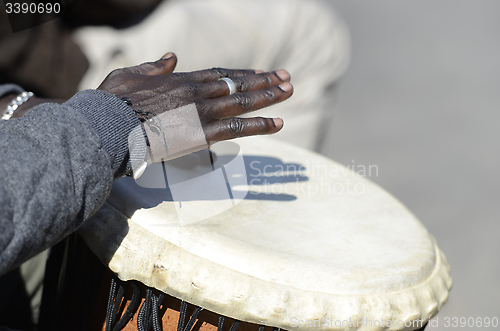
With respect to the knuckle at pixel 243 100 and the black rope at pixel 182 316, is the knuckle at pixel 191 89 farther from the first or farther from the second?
the black rope at pixel 182 316

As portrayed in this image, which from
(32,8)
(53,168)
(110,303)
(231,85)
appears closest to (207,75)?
(231,85)

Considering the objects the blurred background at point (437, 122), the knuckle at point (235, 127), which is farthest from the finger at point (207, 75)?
the blurred background at point (437, 122)

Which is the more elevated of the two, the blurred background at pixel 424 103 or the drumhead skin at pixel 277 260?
the drumhead skin at pixel 277 260

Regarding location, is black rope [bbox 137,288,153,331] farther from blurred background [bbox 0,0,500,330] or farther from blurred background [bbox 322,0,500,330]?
blurred background [bbox 322,0,500,330]

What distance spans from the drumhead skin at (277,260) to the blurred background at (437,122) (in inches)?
40.0

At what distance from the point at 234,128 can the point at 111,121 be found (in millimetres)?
216

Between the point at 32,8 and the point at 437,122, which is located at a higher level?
the point at 32,8

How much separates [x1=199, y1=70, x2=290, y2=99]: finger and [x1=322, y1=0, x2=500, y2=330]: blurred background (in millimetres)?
1247

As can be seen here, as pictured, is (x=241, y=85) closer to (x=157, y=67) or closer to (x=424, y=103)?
(x=157, y=67)

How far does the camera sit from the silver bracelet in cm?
108

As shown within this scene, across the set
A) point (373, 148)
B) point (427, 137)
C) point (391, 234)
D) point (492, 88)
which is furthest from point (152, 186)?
point (492, 88)

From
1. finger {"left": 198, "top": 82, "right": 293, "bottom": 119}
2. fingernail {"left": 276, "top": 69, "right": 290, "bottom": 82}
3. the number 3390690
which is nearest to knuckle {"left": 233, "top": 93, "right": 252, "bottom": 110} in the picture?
finger {"left": 198, "top": 82, "right": 293, "bottom": 119}

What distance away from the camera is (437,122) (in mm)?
3043

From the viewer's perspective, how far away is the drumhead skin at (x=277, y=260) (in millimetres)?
631
